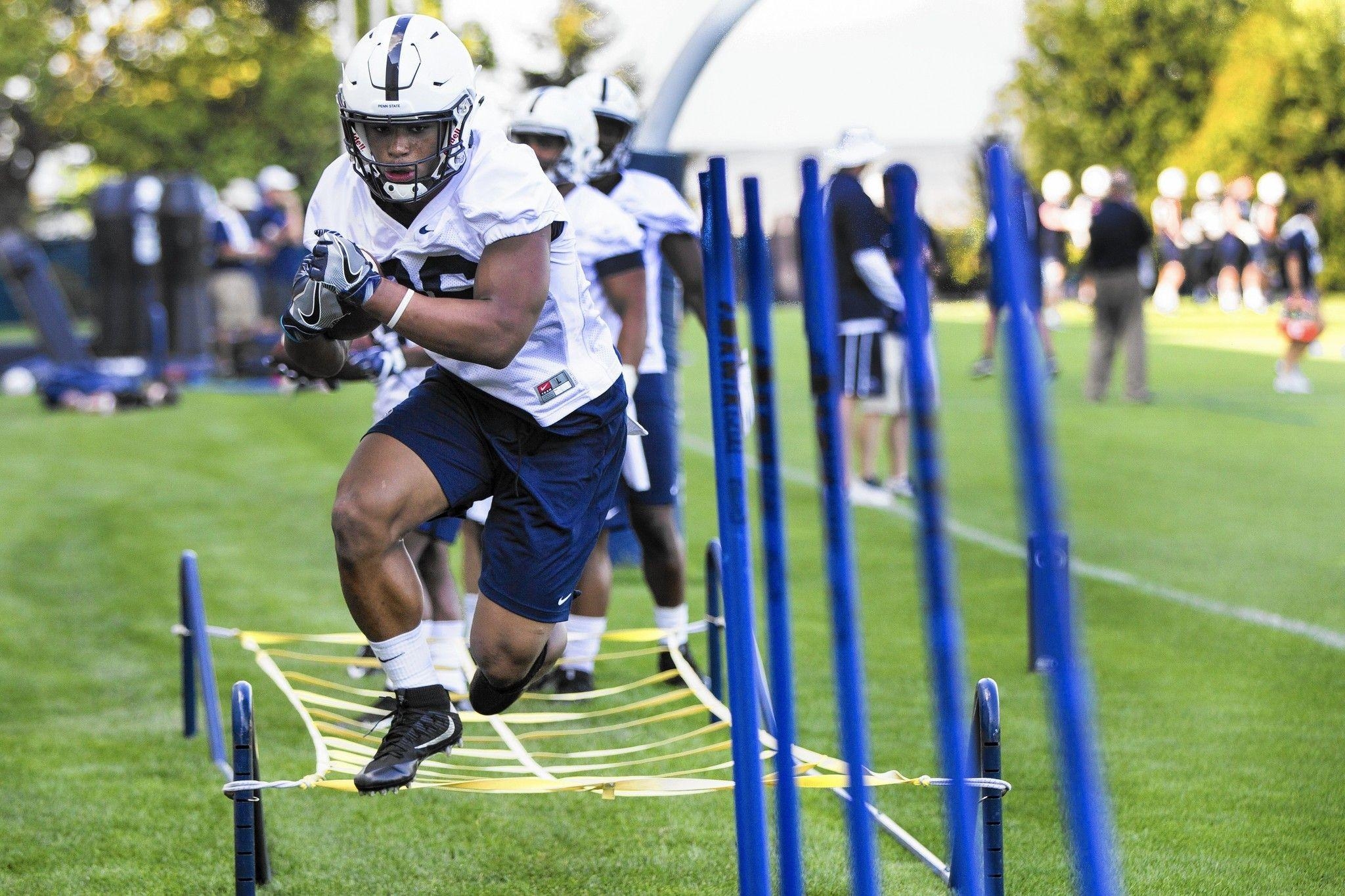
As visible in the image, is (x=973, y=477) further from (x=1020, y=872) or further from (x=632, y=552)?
(x=1020, y=872)

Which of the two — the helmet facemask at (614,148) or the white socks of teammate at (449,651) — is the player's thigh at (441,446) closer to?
the white socks of teammate at (449,651)

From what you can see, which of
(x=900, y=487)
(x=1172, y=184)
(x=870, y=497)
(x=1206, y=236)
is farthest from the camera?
(x=1206, y=236)

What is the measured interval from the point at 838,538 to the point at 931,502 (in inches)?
13.9

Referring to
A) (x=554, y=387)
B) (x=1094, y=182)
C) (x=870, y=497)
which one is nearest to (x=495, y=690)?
(x=554, y=387)

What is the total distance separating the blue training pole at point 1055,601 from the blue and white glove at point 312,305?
5.58 ft

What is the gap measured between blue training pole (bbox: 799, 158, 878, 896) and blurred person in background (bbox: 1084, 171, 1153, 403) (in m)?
13.5

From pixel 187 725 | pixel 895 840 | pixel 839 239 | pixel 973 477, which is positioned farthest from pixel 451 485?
pixel 973 477

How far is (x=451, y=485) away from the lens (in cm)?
409

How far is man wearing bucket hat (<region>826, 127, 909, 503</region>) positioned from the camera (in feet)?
32.9

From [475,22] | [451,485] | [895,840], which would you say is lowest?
[895,840]

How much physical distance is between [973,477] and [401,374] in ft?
23.4

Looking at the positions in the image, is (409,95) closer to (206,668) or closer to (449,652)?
(206,668)

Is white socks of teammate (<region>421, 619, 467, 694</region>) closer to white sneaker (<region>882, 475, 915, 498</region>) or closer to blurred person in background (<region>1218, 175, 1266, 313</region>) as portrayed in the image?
white sneaker (<region>882, 475, 915, 498</region>)

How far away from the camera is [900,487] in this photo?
36.1ft
